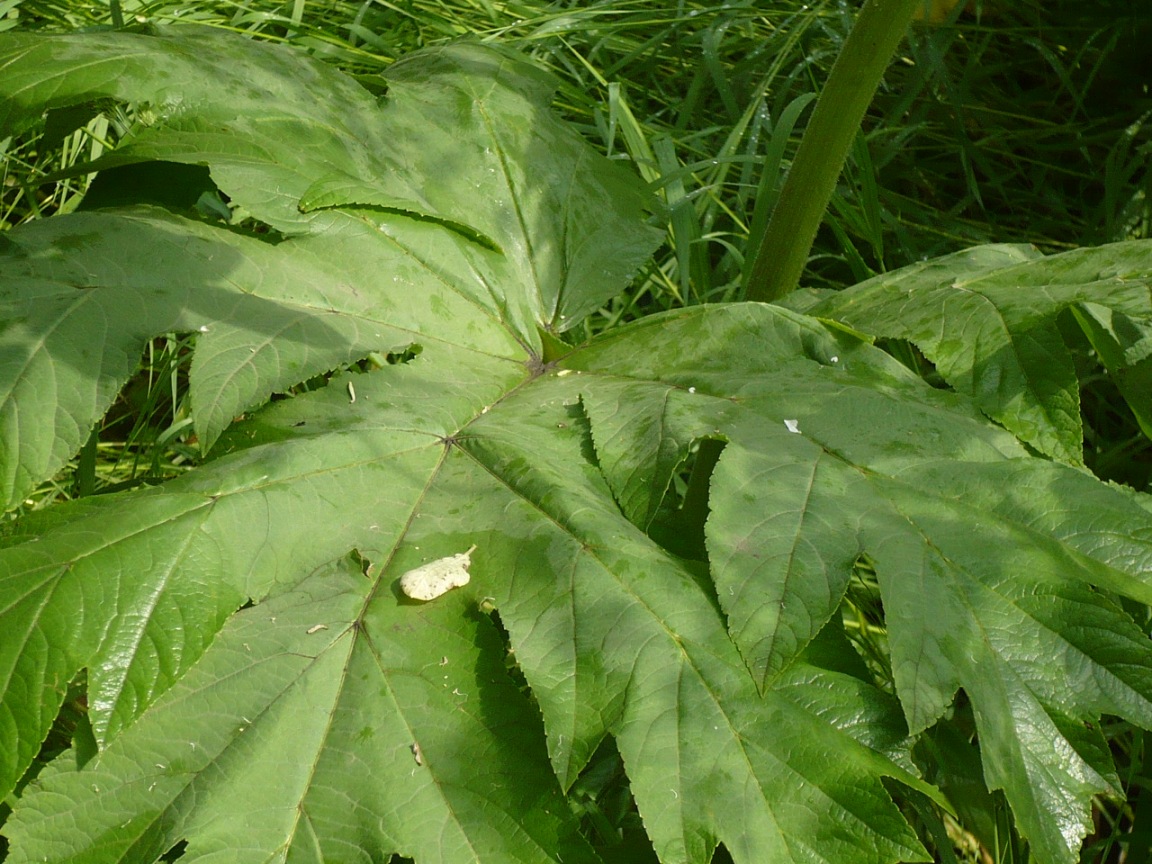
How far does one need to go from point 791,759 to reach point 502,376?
28.0 inches

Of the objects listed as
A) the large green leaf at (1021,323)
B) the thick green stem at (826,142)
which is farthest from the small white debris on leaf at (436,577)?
the thick green stem at (826,142)

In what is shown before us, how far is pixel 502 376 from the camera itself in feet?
5.13

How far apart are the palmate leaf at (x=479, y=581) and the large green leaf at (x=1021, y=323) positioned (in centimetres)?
5

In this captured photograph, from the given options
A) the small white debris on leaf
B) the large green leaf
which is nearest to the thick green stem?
the large green leaf

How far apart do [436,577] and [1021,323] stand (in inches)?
29.6

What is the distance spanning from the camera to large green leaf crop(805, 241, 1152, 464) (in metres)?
1.31

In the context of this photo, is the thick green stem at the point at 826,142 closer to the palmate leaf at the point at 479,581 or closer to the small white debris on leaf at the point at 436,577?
the palmate leaf at the point at 479,581

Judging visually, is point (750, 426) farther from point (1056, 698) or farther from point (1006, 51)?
point (1006, 51)

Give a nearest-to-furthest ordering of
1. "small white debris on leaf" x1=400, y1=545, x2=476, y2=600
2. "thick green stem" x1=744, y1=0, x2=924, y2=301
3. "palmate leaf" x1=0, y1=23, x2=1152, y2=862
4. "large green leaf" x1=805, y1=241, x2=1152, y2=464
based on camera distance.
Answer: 1. "palmate leaf" x1=0, y1=23, x2=1152, y2=862
2. "small white debris on leaf" x1=400, y1=545, x2=476, y2=600
3. "large green leaf" x1=805, y1=241, x2=1152, y2=464
4. "thick green stem" x1=744, y1=0, x2=924, y2=301

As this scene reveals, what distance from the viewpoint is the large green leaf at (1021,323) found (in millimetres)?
1306

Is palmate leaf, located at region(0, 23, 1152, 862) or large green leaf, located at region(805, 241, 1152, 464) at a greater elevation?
large green leaf, located at region(805, 241, 1152, 464)

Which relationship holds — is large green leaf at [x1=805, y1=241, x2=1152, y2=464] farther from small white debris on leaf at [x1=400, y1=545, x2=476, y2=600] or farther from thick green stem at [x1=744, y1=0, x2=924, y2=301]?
small white debris on leaf at [x1=400, y1=545, x2=476, y2=600]

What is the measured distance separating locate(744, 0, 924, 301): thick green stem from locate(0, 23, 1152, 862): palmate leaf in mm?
331

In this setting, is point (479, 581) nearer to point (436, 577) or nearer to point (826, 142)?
point (436, 577)
